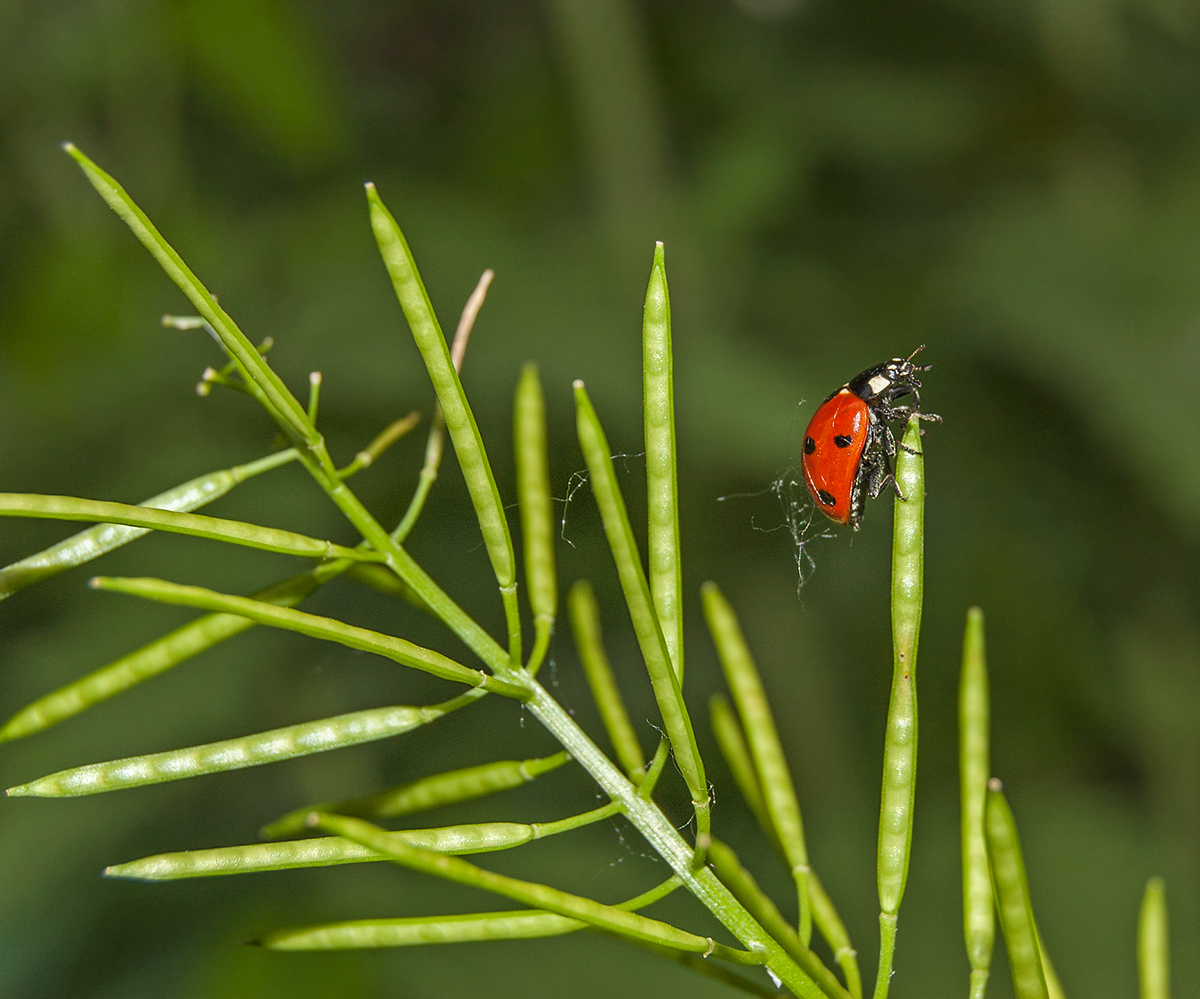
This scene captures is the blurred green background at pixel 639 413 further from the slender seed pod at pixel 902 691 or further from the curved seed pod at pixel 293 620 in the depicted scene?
the curved seed pod at pixel 293 620

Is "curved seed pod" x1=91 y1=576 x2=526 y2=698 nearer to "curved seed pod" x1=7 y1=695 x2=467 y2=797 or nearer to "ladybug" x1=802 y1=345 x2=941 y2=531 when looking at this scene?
"curved seed pod" x1=7 y1=695 x2=467 y2=797

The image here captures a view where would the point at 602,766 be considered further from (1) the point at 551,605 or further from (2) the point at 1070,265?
(2) the point at 1070,265

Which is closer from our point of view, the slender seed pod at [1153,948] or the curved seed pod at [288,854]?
the curved seed pod at [288,854]

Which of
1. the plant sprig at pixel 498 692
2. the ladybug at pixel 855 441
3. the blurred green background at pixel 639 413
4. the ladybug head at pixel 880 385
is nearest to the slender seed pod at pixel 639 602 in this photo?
the plant sprig at pixel 498 692

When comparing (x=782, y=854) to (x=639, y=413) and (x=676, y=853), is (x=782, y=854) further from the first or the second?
(x=639, y=413)

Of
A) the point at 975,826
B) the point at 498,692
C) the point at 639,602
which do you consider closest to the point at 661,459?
the point at 639,602

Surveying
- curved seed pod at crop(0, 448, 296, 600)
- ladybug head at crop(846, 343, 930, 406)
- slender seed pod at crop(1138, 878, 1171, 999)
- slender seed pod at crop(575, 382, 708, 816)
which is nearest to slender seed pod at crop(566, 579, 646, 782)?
slender seed pod at crop(575, 382, 708, 816)

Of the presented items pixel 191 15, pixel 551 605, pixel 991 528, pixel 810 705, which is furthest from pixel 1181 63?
pixel 551 605

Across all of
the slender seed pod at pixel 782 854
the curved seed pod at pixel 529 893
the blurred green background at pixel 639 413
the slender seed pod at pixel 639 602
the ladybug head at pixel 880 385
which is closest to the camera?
the curved seed pod at pixel 529 893
